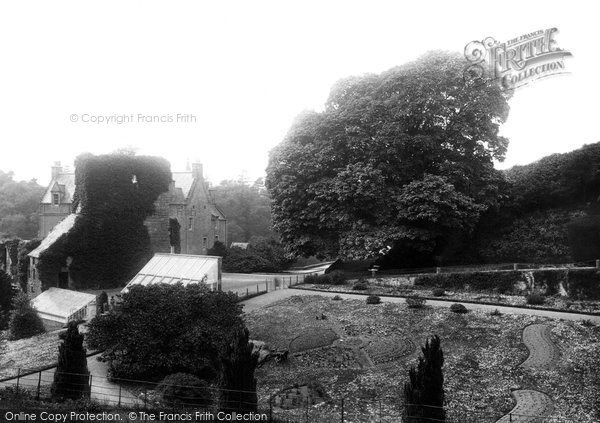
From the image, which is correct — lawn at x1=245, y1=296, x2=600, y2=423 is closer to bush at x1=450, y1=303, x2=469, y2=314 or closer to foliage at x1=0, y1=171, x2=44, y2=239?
bush at x1=450, y1=303, x2=469, y2=314

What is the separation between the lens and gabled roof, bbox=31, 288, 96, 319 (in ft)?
109

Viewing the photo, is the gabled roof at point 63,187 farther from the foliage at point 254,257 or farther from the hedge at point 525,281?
the hedge at point 525,281

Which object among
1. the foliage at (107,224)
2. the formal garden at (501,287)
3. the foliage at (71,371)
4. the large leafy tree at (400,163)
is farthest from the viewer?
the foliage at (107,224)

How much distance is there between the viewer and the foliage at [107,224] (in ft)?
129

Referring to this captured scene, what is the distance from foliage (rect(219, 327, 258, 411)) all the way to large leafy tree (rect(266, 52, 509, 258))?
19.2 meters

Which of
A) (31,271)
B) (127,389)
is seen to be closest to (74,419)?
(127,389)

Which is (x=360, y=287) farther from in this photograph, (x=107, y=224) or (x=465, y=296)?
(x=107, y=224)

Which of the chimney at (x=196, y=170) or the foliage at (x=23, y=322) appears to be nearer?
the foliage at (x=23, y=322)

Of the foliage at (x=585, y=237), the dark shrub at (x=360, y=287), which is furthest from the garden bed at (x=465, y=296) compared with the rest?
the foliage at (x=585, y=237)

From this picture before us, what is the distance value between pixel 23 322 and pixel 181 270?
10335 millimetres

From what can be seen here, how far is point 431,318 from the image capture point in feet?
79.5

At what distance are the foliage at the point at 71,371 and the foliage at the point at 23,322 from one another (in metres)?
16.4

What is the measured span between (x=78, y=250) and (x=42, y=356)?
17572mm

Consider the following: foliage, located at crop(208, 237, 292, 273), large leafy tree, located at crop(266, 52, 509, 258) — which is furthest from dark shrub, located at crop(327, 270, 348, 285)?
foliage, located at crop(208, 237, 292, 273)
